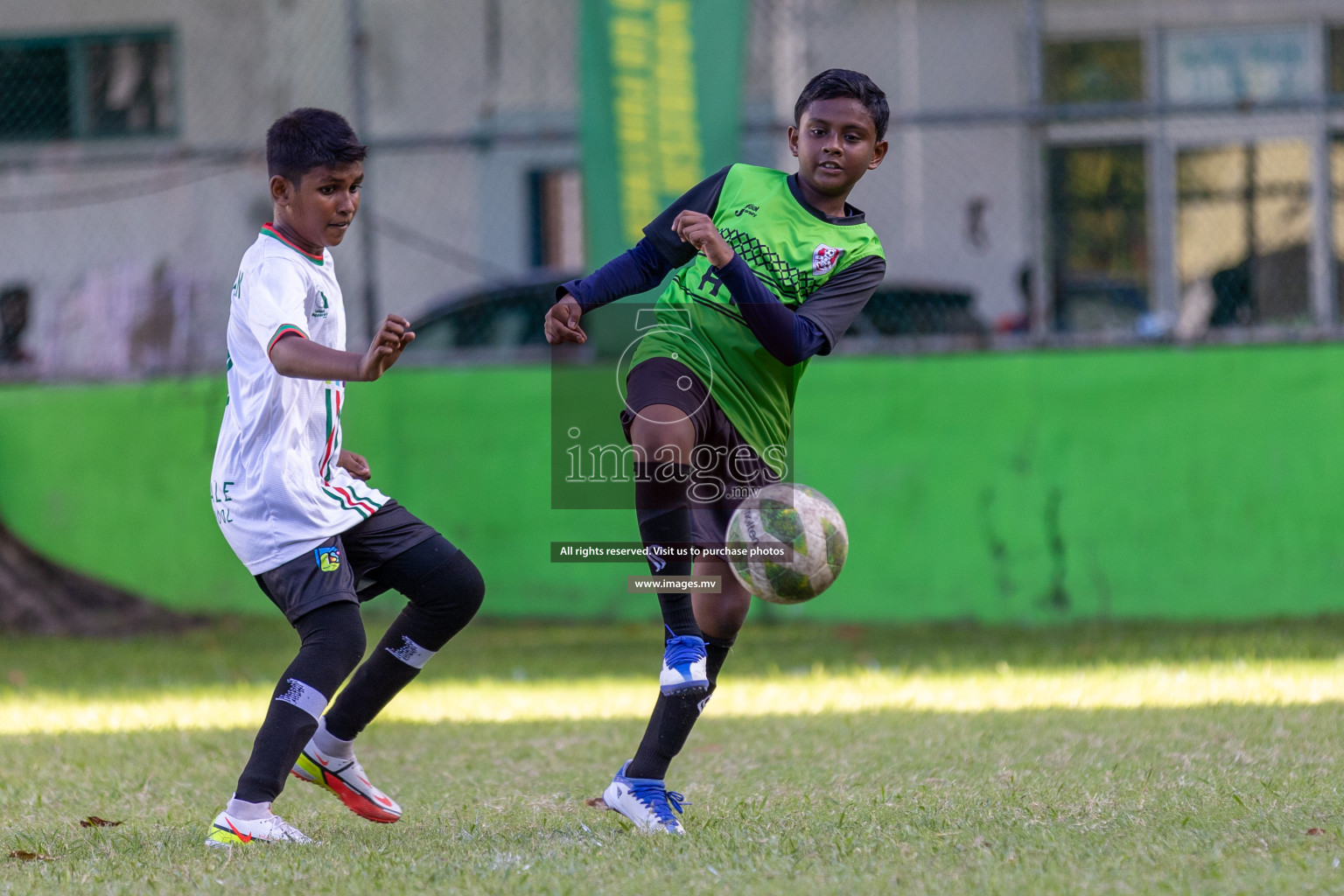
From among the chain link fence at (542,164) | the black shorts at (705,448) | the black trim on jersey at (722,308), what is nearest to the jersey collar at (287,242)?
the black shorts at (705,448)

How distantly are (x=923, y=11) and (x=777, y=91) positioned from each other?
184cm

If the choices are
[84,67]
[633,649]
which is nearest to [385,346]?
[633,649]

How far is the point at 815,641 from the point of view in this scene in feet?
27.0

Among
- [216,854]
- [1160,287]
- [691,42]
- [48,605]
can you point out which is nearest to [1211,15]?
[1160,287]

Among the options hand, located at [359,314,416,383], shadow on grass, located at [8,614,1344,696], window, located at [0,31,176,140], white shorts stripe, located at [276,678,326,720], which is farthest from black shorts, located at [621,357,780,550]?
window, located at [0,31,176,140]

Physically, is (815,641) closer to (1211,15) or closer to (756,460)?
(756,460)

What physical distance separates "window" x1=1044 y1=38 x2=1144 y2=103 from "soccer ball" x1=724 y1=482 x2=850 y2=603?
10043mm

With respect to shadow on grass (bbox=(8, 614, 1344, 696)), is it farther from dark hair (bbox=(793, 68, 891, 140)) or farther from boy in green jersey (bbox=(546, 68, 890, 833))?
dark hair (bbox=(793, 68, 891, 140))

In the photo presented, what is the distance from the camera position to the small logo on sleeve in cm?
381

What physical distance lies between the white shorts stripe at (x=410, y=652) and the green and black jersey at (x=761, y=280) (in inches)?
37.8

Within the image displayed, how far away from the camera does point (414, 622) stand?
13.6 feet

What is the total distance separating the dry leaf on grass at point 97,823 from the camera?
4.10 meters

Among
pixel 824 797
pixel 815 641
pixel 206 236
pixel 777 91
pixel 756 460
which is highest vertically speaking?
pixel 777 91

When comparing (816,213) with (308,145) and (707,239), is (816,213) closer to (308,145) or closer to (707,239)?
(707,239)
